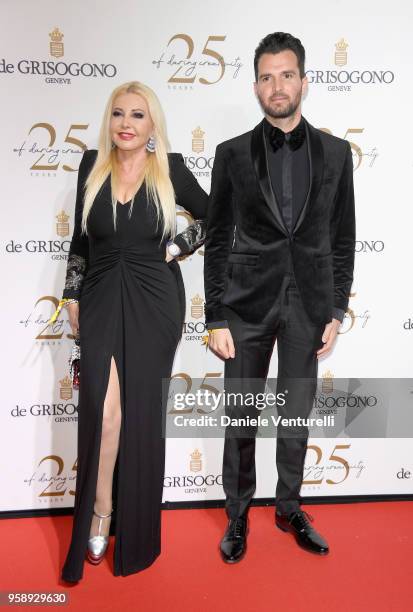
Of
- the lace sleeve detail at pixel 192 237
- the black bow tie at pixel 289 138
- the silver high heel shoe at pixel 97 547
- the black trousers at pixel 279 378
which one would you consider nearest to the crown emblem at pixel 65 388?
the silver high heel shoe at pixel 97 547

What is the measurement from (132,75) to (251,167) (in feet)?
3.13

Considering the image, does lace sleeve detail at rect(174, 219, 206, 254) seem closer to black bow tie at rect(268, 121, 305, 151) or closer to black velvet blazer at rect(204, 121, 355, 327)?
black velvet blazer at rect(204, 121, 355, 327)

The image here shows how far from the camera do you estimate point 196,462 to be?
3.54 metres

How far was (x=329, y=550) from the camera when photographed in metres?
2.98

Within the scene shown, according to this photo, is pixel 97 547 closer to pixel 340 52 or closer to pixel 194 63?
pixel 194 63

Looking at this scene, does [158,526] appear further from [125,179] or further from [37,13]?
[37,13]

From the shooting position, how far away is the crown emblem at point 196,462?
11.6ft

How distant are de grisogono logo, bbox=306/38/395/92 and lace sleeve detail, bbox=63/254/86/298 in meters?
1.58

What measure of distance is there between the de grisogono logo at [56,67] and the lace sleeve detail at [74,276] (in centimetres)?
100

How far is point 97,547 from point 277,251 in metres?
1.61

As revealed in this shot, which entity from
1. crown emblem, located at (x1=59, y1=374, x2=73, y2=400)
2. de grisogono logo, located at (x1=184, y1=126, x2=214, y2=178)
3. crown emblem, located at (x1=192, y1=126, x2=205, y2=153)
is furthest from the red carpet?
crown emblem, located at (x1=192, y1=126, x2=205, y2=153)

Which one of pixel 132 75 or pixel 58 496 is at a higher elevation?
pixel 132 75

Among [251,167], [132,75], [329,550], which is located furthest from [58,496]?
[132,75]

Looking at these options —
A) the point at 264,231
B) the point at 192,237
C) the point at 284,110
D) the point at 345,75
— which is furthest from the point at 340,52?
the point at 192,237
